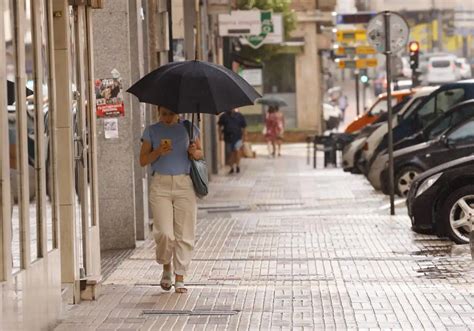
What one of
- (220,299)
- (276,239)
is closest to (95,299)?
(220,299)

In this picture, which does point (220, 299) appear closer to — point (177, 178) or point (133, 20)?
point (177, 178)

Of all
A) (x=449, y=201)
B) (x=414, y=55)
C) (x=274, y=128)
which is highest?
(x=414, y=55)

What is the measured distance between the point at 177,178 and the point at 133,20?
5833 mm

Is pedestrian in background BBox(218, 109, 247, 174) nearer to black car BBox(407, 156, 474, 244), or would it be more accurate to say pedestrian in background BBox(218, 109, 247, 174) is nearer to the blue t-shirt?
black car BBox(407, 156, 474, 244)

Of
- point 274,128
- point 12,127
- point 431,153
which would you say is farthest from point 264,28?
point 12,127

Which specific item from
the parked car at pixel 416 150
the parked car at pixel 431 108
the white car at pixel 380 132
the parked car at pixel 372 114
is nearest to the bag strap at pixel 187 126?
the parked car at pixel 416 150

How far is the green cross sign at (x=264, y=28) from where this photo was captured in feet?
137

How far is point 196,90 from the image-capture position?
13484mm

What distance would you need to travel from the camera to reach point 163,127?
13.7m

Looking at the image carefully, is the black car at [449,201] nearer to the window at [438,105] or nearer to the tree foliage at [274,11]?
the window at [438,105]

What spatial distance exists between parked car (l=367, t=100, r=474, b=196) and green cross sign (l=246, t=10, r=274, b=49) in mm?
13610

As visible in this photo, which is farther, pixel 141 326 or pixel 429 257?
pixel 429 257

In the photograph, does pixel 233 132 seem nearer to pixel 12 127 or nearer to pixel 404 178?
pixel 404 178

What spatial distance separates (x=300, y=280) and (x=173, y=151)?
203 cm
